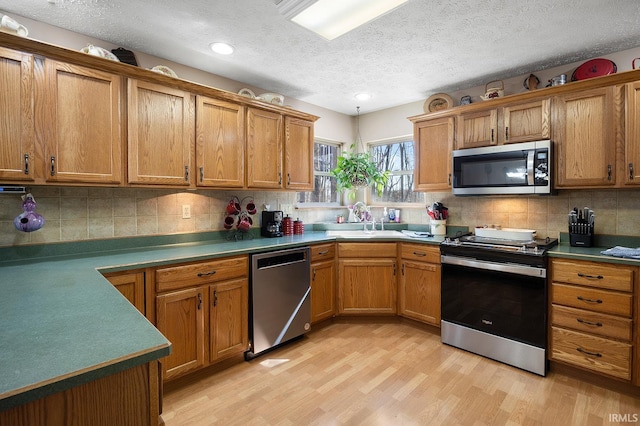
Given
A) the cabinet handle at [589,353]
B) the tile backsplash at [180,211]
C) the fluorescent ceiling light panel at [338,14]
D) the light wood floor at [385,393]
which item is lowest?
the light wood floor at [385,393]

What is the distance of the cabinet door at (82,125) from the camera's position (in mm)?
1924

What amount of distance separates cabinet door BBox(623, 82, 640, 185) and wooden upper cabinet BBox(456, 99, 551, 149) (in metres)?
0.47

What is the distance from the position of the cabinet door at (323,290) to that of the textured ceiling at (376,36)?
1842 mm

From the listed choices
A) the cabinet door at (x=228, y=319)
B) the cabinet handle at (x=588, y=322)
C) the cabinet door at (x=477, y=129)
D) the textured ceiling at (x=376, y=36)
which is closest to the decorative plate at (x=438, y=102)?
the textured ceiling at (x=376, y=36)

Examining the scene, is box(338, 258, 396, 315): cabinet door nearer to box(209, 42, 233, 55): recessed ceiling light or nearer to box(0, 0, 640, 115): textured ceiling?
box(0, 0, 640, 115): textured ceiling

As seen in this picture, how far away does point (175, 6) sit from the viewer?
193cm

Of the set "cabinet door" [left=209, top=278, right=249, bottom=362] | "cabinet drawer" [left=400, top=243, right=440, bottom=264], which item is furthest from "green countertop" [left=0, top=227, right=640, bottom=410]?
"cabinet drawer" [left=400, top=243, right=440, bottom=264]

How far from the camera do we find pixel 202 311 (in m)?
2.25

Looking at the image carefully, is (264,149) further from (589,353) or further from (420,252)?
(589,353)

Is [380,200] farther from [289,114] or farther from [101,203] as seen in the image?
[101,203]

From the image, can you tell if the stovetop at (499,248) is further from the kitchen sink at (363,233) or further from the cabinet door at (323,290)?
the cabinet door at (323,290)

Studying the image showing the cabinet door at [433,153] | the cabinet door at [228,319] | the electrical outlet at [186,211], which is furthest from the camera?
the cabinet door at [433,153]

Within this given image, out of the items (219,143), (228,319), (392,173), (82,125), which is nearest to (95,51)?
(82,125)

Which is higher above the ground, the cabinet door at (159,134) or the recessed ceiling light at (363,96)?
the recessed ceiling light at (363,96)
